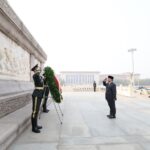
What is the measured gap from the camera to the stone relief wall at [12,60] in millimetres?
7702

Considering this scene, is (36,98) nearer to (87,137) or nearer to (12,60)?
(87,137)

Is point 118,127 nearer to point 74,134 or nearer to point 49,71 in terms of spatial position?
point 74,134

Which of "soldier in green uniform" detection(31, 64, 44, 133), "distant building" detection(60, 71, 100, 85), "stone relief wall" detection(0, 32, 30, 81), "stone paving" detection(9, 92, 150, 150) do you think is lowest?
"stone paving" detection(9, 92, 150, 150)

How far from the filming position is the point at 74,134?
5.89 meters

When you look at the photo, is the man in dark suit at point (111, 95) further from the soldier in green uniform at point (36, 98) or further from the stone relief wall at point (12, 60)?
the stone relief wall at point (12, 60)

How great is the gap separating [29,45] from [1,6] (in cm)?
499

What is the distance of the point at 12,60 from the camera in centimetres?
884

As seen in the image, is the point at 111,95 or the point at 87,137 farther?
the point at 111,95

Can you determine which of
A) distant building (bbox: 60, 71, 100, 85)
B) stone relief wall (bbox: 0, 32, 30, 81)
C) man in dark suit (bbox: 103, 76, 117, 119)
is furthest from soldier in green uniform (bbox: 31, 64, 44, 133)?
distant building (bbox: 60, 71, 100, 85)

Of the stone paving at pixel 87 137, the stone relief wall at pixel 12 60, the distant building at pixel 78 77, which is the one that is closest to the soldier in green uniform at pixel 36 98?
the stone paving at pixel 87 137

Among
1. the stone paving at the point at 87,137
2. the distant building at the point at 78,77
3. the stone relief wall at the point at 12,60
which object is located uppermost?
the distant building at the point at 78,77

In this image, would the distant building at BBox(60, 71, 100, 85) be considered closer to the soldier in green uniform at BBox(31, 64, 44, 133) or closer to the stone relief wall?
the stone relief wall

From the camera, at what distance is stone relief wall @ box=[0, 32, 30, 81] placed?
25.3 ft

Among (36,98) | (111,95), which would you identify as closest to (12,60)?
(36,98)
